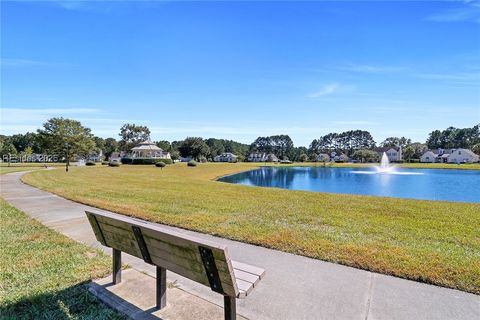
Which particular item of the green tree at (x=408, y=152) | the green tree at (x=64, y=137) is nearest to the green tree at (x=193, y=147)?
the green tree at (x=64, y=137)

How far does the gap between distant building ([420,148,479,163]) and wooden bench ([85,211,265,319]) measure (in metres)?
103

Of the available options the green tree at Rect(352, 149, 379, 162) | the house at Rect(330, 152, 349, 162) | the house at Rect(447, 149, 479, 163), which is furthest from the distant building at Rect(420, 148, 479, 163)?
the house at Rect(330, 152, 349, 162)

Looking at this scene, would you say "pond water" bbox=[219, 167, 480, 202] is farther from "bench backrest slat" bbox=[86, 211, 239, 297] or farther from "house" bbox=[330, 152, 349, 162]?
"house" bbox=[330, 152, 349, 162]

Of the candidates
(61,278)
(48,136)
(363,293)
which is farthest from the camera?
(48,136)

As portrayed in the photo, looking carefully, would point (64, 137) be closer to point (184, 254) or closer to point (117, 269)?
point (117, 269)

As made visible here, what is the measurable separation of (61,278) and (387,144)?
413 feet

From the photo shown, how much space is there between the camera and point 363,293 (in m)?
3.55

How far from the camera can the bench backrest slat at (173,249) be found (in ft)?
7.64

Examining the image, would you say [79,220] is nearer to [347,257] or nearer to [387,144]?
[347,257]

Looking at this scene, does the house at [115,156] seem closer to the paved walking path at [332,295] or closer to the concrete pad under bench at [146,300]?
the concrete pad under bench at [146,300]

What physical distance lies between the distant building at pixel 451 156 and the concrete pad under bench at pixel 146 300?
10264 cm

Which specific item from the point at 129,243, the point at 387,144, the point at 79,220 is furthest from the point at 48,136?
the point at 387,144

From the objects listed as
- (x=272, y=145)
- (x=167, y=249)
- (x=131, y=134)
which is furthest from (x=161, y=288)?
(x=272, y=145)

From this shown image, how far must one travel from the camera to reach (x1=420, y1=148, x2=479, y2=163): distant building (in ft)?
276
